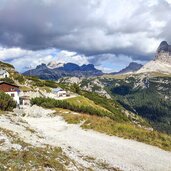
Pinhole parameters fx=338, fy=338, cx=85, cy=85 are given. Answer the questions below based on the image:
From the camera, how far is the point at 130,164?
34812mm

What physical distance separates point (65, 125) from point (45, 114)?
18.6 meters

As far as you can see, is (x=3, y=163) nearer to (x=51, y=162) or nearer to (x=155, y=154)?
(x=51, y=162)

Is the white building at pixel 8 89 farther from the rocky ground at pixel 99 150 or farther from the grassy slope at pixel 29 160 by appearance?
the grassy slope at pixel 29 160

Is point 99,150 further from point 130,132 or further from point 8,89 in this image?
point 8,89

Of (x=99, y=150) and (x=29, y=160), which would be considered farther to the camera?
(x=99, y=150)

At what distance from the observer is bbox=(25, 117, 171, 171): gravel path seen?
35.0 meters

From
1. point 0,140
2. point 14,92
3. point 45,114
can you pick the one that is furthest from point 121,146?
point 14,92

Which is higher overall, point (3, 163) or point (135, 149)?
point (3, 163)

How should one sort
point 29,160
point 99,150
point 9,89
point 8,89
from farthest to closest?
point 9,89 < point 8,89 < point 99,150 < point 29,160

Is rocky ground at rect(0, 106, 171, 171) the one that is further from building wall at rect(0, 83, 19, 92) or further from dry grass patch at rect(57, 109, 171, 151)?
building wall at rect(0, 83, 19, 92)

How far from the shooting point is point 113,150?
41062mm

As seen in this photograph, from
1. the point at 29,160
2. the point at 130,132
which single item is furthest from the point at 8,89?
the point at 29,160

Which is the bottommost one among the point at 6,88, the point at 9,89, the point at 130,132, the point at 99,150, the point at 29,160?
the point at 130,132

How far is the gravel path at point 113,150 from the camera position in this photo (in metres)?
35.0
